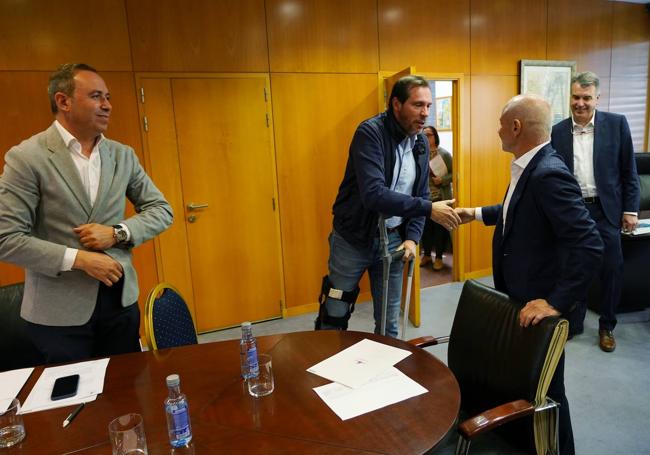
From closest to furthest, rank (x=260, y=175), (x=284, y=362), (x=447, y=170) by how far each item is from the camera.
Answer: (x=284, y=362)
(x=260, y=175)
(x=447, y=170)

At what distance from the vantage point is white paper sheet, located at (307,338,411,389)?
137cm

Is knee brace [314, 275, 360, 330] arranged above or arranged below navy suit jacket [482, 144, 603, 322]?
below

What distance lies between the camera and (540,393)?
137 centimetres

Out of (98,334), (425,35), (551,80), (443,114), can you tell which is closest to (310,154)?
(425,35)

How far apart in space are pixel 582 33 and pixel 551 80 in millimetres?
695

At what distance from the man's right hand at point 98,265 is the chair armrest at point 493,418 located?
132 cm

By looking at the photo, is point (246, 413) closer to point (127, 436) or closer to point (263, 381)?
point (263, 381)

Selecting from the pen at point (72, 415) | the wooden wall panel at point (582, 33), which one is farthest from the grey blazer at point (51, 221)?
the wooden wall panel at point (582, 33)

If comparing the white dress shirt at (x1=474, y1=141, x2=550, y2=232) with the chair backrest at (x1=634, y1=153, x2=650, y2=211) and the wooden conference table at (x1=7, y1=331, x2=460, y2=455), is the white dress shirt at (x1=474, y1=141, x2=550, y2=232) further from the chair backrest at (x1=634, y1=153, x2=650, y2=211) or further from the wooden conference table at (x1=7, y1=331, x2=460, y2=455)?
the chair backrest at (x1=634, y1=153, x2=650, y2=211)

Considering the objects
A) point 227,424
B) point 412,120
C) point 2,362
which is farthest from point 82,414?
point 412,120

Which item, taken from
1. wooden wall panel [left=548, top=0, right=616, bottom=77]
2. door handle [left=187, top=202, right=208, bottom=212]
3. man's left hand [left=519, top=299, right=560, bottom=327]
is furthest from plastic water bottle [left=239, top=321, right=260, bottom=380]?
wooden wall panel [left=548, top=0, right=616, bottom=77]

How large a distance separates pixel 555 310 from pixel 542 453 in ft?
1.52

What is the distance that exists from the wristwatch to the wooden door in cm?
173

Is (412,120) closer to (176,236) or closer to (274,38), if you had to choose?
(274,38)
